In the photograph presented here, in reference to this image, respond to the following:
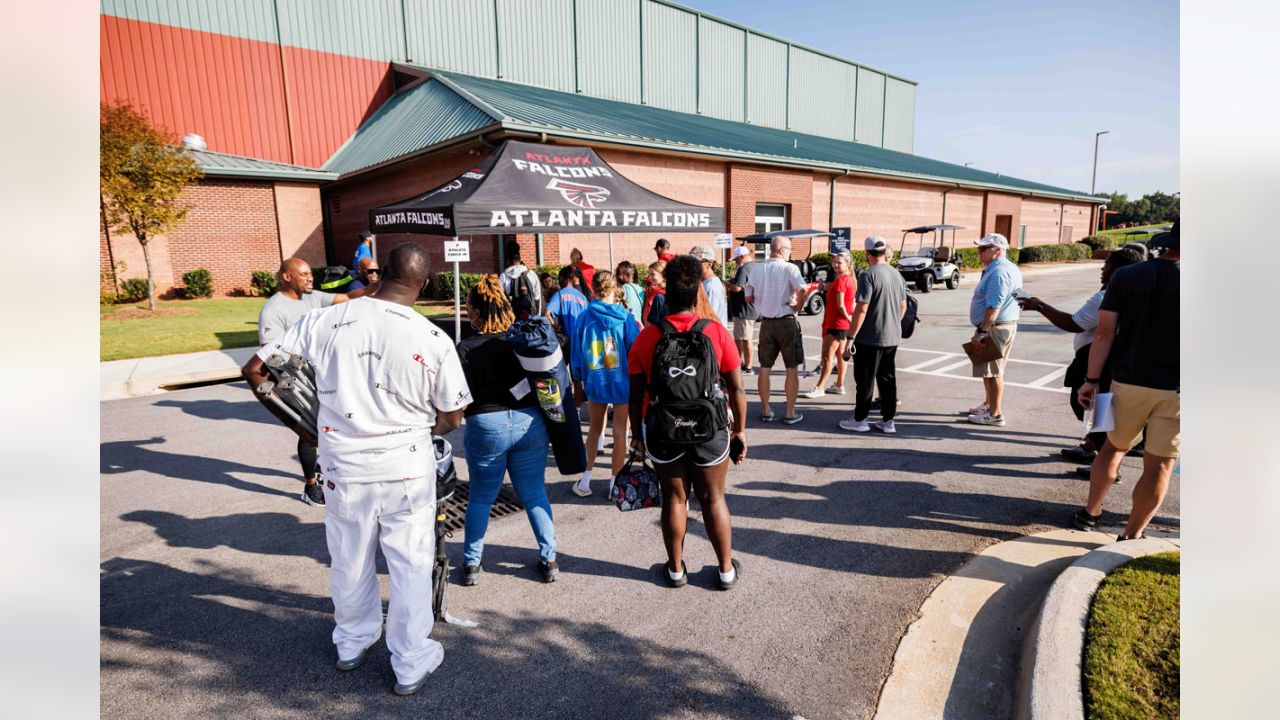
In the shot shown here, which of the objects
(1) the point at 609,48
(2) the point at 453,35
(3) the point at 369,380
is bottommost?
(3) the point at 369,380

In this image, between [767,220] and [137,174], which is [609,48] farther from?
[137,174]

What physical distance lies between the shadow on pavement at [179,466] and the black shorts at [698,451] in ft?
11.9

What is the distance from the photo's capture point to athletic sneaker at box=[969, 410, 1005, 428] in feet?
23.5

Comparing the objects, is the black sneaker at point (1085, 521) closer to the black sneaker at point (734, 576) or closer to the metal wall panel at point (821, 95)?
the black sneaker at point (734, 576)

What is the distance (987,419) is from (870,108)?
41834 mm

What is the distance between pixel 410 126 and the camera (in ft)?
67.4

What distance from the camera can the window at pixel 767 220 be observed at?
2303 cm

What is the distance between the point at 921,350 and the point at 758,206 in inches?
493

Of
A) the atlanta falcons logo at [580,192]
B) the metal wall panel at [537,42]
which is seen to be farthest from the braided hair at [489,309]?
the metal wall panel at [537,42]

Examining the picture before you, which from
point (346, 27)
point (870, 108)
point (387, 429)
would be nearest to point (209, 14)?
point (346, 27)

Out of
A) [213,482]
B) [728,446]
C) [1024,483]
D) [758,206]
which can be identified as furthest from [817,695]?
[758,206]

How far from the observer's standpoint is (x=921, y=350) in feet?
38.6

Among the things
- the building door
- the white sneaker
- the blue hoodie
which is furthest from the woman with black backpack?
the building door

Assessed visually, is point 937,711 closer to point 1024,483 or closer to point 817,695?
point 817,695
